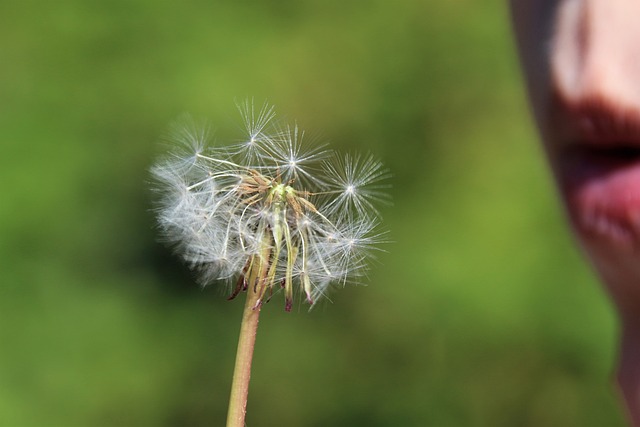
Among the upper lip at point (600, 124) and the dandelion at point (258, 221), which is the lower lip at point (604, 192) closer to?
the upper lip at point (600, 124)

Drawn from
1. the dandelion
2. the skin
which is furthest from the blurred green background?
the skin

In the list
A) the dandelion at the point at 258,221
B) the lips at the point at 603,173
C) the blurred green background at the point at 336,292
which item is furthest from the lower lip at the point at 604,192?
the blurred green background at the point at 336,292

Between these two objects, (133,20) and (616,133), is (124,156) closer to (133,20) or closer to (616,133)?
(133,20)

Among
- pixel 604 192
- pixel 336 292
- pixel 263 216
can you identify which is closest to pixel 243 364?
pixel 263 216

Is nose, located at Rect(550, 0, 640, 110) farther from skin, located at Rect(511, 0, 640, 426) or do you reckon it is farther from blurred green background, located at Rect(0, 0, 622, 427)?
blurred green background, located at Rect(0, 0, 622, 427)

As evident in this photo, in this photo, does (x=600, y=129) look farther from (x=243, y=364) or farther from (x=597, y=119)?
(x=243, y=364)

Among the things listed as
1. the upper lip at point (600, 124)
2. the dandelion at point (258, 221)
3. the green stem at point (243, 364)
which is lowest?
the green stem at point (243, 364)
